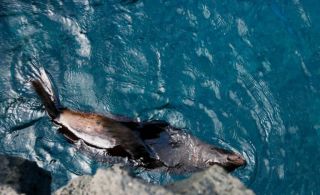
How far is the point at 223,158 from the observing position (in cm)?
361

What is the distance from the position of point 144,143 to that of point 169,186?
1.22 m

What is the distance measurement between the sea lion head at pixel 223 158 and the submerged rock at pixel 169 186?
1.18m

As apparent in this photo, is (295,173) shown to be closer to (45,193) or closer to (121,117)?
(121,117)

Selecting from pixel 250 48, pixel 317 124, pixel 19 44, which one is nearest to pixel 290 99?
pixel 317 124

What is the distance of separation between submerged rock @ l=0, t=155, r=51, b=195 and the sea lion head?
116cm

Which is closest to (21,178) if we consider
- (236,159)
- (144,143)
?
(144,143)

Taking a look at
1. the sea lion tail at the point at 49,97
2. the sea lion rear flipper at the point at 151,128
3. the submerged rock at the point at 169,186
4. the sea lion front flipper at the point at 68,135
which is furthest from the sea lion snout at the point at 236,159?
the sea lion tail at the point at 49,97

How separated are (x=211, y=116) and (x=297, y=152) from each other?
2.72 feet

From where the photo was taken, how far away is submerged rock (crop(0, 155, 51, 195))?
2.77m

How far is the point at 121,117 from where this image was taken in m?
3.79

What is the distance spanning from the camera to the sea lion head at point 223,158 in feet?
11.8

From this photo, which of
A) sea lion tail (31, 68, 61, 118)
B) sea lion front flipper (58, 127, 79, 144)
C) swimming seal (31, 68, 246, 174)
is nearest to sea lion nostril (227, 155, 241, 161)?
swimming seal (31, 68, 246, 174)

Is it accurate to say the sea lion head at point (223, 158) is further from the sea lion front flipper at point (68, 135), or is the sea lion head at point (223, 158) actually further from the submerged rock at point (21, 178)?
the submerged rock at point (21, 178)

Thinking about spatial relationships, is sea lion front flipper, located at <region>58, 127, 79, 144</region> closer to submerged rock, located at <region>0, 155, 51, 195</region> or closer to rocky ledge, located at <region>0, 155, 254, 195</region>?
submerged rock, located at <region>0, 155, 51, 195</region>
